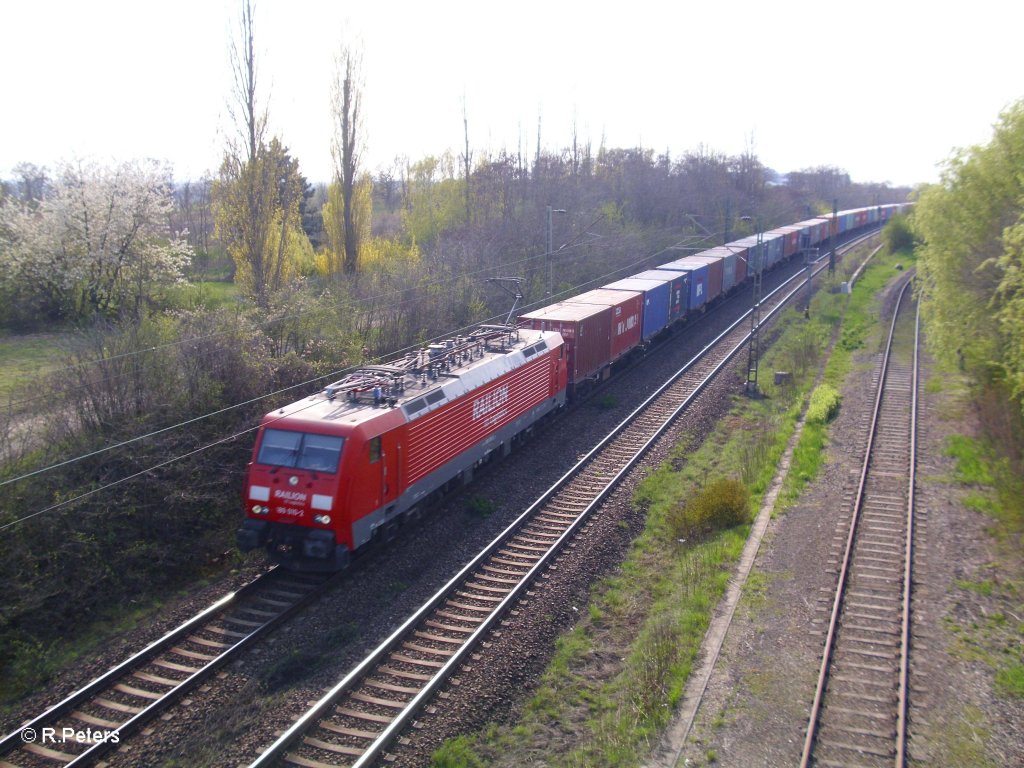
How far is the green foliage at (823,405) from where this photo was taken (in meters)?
21.0

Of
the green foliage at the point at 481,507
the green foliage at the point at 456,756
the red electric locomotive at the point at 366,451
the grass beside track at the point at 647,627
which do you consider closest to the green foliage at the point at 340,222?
the red electric locomotive at the point at 366,451

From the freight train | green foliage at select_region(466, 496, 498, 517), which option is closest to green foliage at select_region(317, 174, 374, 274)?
the freight train

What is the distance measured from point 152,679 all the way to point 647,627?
699 cm

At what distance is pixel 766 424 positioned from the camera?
21453 mm

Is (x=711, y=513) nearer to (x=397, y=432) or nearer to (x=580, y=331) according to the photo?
(x=397, y=432)

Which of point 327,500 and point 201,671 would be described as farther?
point 327,500

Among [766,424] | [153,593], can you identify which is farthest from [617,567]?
[766,424]

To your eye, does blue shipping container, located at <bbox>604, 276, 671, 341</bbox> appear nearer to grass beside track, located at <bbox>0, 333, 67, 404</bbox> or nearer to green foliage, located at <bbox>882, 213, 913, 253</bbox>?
grass beside track, located at <bbox>0, 333, 67, 404</bbox>

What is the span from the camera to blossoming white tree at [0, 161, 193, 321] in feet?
80.4

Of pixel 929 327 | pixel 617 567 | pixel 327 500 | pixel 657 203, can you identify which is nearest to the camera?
pixel 327 500

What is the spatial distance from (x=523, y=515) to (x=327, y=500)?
14.7 ft

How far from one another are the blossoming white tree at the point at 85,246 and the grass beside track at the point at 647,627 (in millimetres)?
18350

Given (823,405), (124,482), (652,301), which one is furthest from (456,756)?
(652,301)

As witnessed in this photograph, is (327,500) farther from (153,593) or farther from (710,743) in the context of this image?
(710,743)
